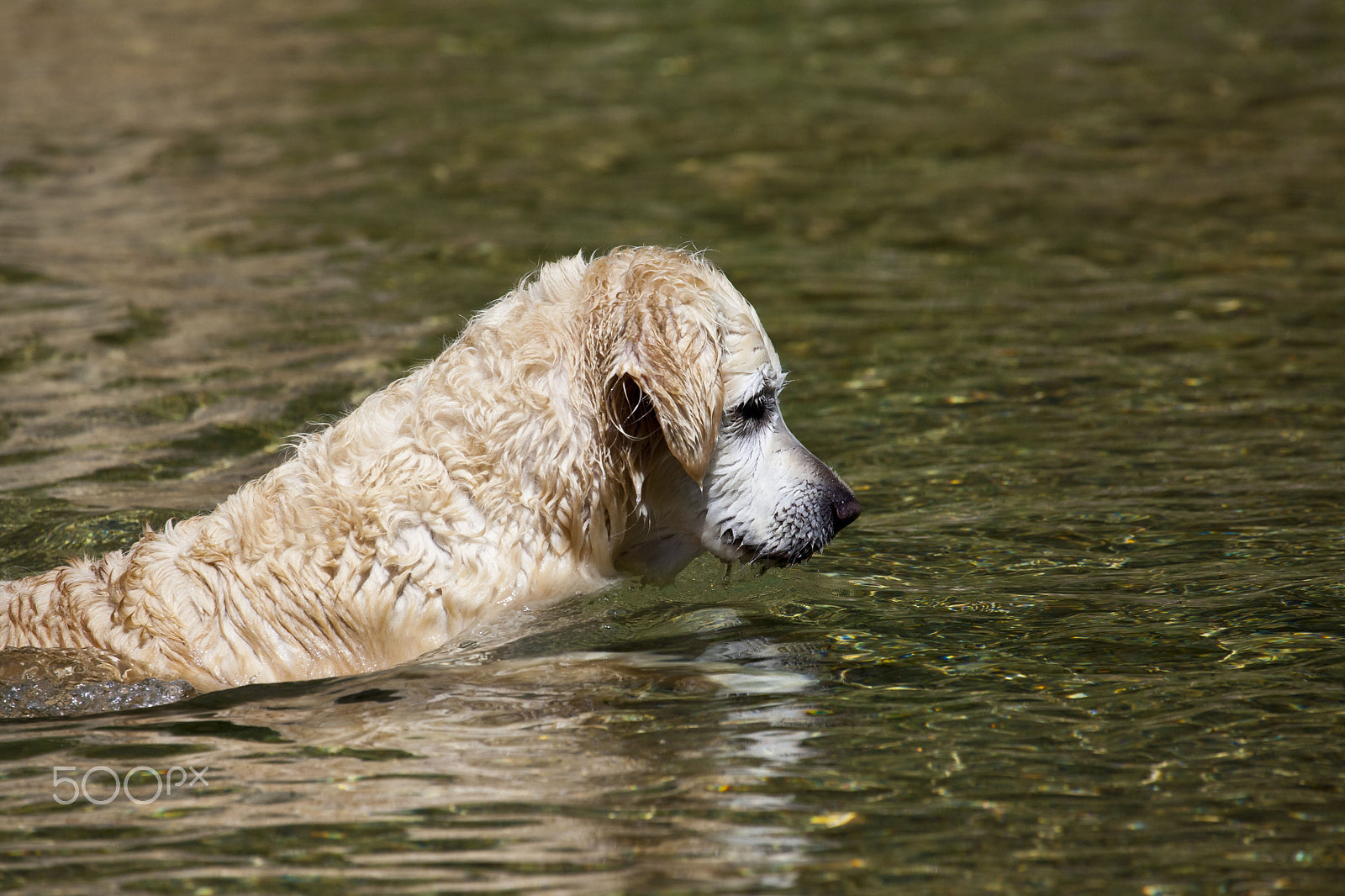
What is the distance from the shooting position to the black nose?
20.3ft

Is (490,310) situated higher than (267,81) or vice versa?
(267,81)

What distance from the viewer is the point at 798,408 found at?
9336 mm

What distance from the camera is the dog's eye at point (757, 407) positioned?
20.2 feet

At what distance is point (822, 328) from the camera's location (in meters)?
10.8

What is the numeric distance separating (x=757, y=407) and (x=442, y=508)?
1.36m

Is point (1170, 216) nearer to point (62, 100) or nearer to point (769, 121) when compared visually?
point (769, 121)

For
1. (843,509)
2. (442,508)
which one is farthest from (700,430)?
(442,508)

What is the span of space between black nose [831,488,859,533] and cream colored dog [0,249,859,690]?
1.85 feet

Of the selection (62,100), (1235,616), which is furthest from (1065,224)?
(62,100)

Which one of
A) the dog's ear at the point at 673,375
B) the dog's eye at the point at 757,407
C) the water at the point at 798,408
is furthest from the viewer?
the dog's eye at the point at 757,407

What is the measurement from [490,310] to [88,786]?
2.39 meters

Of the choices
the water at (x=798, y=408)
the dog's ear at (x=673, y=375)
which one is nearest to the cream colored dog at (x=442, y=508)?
the dog's ear at (x=673, y=375)

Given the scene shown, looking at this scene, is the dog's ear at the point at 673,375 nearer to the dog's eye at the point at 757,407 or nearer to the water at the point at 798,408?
the dog's eye at the point at 757,407

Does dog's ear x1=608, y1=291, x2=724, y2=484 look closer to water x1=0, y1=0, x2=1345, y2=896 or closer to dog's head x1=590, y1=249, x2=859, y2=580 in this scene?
dog's head x1=590, y1=249, x2=859, y2=580
